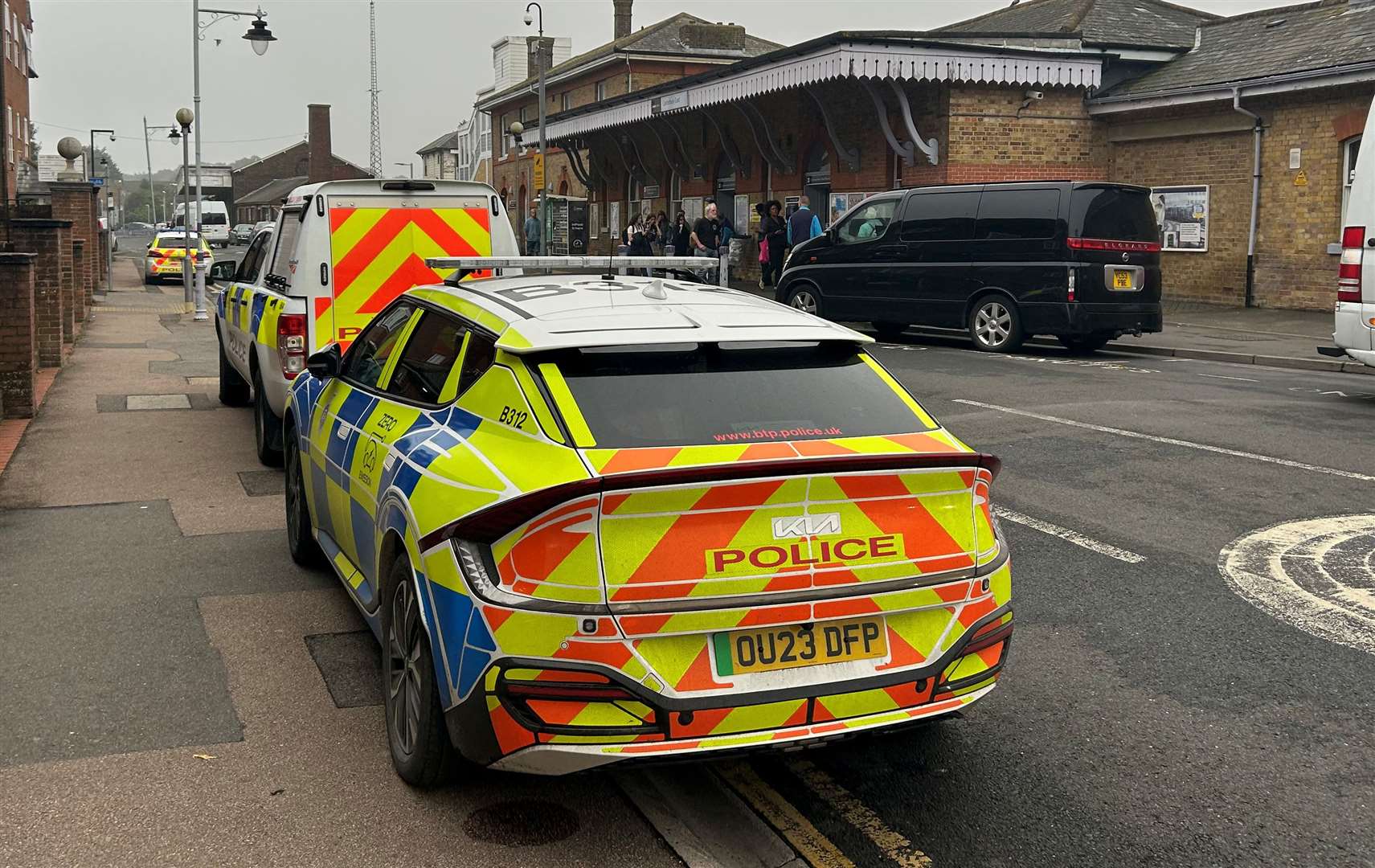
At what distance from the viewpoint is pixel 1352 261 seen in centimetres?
1199

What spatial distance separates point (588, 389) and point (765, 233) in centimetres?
2235

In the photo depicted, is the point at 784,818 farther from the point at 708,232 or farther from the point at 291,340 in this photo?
the point at 708,232

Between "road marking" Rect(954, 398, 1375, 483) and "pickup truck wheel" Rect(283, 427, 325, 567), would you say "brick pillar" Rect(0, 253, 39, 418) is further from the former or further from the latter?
"road marking" Rect(954, 398, 1375, 483)

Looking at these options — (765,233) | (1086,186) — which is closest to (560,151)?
(765,233)

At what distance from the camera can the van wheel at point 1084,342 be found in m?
17.8

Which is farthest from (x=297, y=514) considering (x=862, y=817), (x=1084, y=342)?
(x=1084, y=342)

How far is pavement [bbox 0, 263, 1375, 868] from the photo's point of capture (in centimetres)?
385

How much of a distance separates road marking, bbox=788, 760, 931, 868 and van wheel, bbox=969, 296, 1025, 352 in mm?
13610

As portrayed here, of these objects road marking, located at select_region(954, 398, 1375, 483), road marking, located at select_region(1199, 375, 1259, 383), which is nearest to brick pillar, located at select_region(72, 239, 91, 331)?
road marking, located at select_region(954, 398, 1375, 483)

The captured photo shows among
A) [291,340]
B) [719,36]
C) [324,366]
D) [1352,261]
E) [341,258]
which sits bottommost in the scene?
[291,340]

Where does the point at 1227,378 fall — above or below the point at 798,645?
below

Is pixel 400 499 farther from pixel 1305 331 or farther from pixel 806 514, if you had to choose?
pixel 1305 331

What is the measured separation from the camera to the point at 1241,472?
9.01m

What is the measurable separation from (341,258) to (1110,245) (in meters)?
10.2
